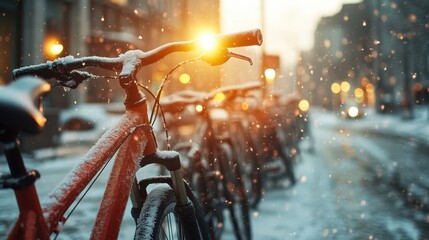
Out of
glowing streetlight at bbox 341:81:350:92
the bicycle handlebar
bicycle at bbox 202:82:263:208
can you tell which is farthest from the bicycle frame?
glowing streetlight at bbox 341:81:350:92

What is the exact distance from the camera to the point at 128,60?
5.98ft

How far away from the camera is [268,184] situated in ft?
24.1

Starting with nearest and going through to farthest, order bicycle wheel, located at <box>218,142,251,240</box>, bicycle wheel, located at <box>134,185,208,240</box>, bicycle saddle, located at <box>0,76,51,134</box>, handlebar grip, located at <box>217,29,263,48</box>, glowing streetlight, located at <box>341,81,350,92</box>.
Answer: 1. bicycle saddle, located at <box>0,76,51,134</box>
2. bicycle wheel, located at <box>134,185,208,240</box>
3. handlebar grip, located at <box>217,29,263,48</box>
4. bicycle wheel, located at <box>218,142,251,240</box>
5. glowing streetlight, located at <box>341,81,350,92</box>

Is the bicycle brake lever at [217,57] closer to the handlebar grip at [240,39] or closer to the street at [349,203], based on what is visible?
the handlebar grip at [240,39]

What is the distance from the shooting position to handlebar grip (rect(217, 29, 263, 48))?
1.79m

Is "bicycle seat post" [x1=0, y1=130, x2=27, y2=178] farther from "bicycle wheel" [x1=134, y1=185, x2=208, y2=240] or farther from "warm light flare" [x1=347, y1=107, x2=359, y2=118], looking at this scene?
"warm light flare" [x1=347, y1=107, x2=359, y2=118]

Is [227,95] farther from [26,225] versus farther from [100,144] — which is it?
[26,225]

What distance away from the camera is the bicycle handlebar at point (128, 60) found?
5.90ft

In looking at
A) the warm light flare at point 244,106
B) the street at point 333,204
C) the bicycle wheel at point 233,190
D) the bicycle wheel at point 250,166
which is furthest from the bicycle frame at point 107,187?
the warm light flare at point 244,106

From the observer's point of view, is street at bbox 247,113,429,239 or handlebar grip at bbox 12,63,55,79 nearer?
handlebar grip at bbox 12,63,55,79

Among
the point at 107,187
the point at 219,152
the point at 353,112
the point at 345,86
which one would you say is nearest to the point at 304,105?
the point at 219,152

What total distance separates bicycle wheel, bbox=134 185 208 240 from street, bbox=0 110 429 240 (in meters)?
2.41

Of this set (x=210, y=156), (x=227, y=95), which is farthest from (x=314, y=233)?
(x=227, y=95)

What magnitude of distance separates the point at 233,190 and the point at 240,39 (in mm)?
2835
